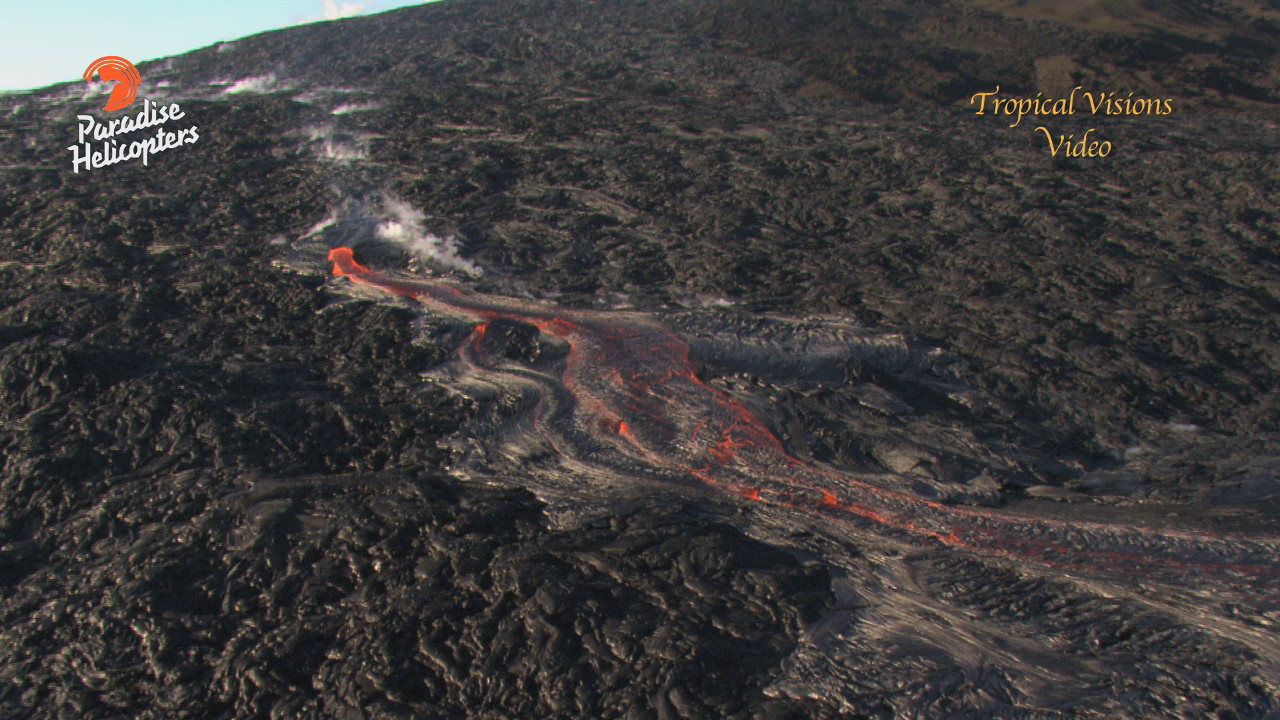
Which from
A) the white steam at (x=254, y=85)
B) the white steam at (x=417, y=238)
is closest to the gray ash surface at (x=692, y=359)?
the white steam at (x=417, y=238)

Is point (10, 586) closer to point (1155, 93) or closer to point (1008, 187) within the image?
point (1008, 187)

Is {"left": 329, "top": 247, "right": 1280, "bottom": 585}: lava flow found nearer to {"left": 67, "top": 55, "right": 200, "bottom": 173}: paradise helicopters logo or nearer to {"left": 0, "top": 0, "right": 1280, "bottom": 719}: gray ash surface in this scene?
{"left": 0, "top": 0, "right": 1280, "bottom": 719}: gray ash surface

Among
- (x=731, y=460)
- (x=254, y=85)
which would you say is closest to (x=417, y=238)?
(x=731, y=460)

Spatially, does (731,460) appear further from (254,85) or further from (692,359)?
(254,85)

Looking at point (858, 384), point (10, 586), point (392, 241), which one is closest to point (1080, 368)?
point (858, 384)

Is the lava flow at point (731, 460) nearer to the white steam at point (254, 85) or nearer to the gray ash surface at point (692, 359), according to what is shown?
the gray ash surface at point (692, 359)

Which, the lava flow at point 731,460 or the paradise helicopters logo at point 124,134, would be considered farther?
the paradise helicopters logo at point 124,134
